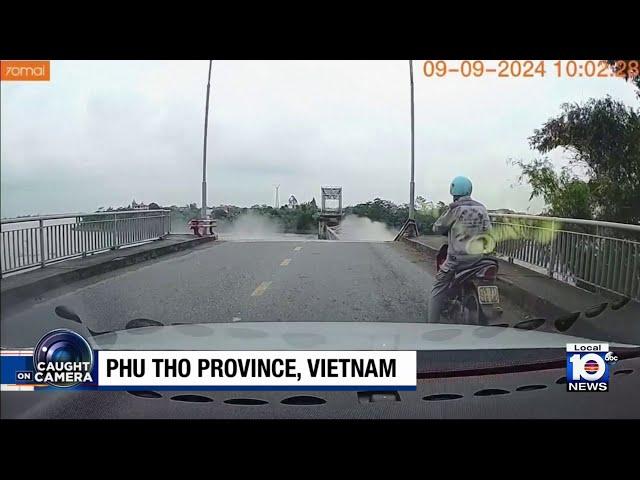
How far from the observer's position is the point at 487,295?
390 cm

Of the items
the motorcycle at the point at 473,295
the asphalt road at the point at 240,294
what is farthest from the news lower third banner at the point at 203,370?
the motorcycle at the point at 473,295

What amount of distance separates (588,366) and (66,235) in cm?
523

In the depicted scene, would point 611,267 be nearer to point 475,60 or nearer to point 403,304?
point 403,304

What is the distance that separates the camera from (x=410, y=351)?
10.4ft

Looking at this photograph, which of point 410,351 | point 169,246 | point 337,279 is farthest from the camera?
point 169,246

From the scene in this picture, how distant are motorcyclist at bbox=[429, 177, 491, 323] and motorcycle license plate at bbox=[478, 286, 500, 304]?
0.66 feet

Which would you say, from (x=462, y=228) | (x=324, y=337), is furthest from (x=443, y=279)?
(x=324, y=337)

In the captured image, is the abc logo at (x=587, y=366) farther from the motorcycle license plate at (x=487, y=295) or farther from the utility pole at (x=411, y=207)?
the utility pole at (x=411, y=207)

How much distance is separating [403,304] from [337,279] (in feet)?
5.29

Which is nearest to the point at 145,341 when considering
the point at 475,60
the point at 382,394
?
the point at 382,394

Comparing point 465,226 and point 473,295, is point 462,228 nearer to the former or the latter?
point 465,226

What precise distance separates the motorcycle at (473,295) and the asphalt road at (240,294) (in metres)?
0.26

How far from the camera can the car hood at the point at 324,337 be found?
10.6 feet

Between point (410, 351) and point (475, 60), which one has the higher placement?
point (475, 60)
